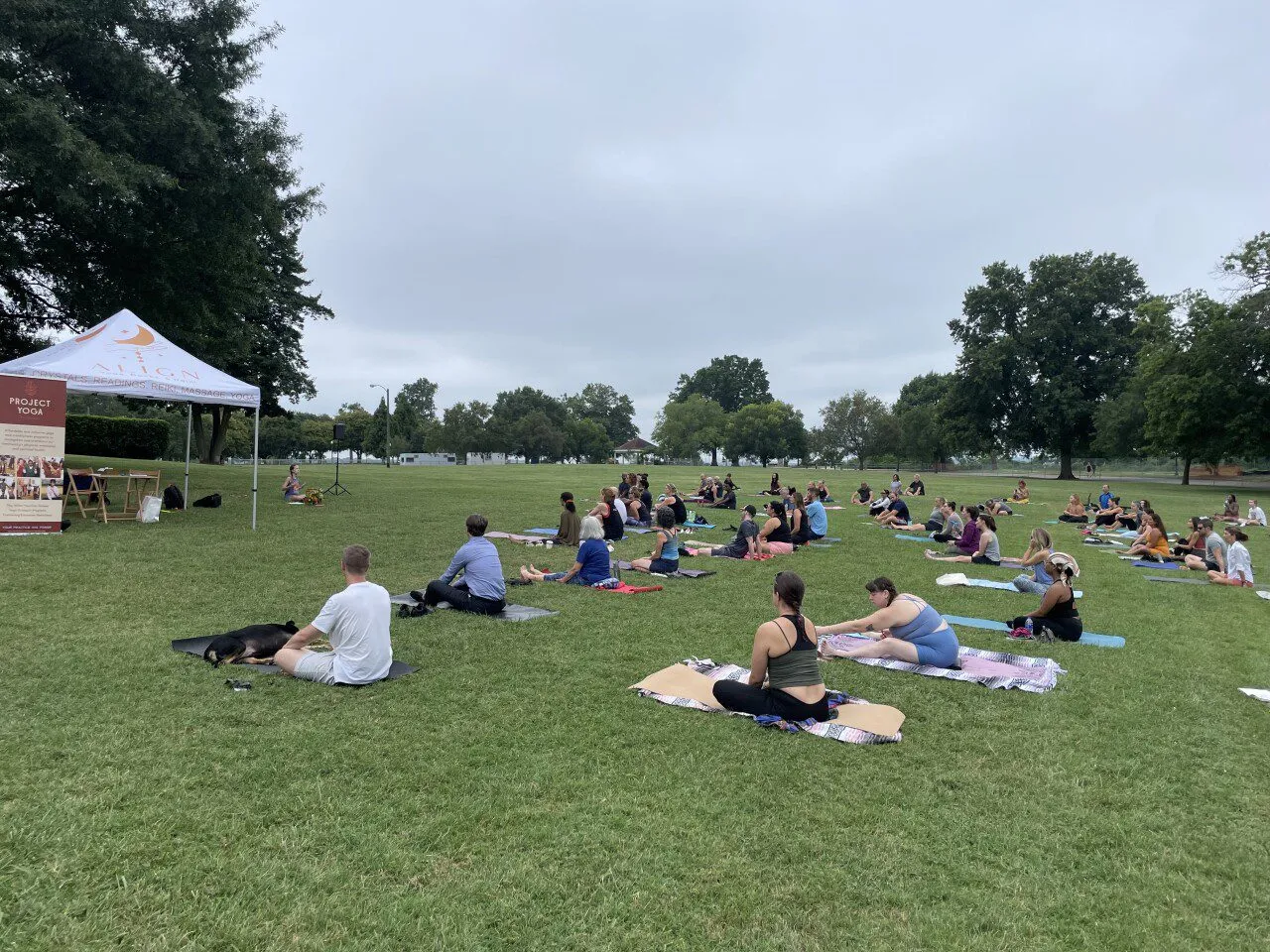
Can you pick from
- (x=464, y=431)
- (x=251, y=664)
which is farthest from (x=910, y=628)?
(x=464, y=431)

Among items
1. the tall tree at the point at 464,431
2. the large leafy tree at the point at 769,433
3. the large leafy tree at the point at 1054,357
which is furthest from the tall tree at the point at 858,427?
the tall tree at the point at 464,431

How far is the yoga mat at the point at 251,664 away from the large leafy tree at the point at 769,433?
85803mm

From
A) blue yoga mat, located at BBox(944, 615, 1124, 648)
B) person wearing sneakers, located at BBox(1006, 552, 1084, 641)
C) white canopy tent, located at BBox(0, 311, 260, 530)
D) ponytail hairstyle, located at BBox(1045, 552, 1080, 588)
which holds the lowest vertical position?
blue yoga mat, located at BBox(944, 615, 1124, 648)

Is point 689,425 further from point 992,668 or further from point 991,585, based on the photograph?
point 992,668

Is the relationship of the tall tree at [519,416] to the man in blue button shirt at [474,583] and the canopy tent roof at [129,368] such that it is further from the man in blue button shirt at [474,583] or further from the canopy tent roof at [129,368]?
the man in blue button shirt at [474,583]

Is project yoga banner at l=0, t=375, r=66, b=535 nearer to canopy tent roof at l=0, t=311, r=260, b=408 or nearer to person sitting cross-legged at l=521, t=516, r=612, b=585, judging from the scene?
canopy tent roof at l=0, t=311, r=260, b=408

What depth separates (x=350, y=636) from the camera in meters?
5.72

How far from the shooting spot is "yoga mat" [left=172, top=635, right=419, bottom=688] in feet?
19.5

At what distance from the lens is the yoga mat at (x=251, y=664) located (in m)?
5.94

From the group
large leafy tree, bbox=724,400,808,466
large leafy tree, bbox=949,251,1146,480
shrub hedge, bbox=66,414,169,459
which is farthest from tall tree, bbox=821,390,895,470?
shrub hedge, bbox=66,414,169,459

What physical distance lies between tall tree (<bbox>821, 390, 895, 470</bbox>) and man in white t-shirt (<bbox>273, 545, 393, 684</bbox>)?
271ft

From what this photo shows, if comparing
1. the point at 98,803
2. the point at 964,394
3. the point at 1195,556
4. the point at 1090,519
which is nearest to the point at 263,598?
the point at 98,803

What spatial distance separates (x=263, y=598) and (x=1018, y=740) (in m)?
7.70

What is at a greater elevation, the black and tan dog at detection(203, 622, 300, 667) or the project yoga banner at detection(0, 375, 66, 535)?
the project yoga banner at detection(0, 375, 66, 535)
